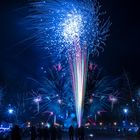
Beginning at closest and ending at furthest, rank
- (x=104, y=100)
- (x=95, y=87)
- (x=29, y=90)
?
(x=95, y=87) < (x=104, y=100) < (x=29, y=90)

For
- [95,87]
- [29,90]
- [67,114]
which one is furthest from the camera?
[29,90]

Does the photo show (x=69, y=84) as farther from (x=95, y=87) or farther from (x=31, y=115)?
(x=31, y=115)

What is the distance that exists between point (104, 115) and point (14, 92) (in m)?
22.6

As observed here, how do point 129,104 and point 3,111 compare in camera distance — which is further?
point 129,104

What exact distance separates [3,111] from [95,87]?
21.7 m

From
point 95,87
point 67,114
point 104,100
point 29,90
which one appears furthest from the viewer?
point 29,90

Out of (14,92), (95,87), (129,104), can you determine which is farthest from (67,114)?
(129,104)

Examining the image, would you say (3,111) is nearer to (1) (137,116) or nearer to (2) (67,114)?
(2) (67,114)

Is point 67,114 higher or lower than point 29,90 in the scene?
lower

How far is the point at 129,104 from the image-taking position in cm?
10394

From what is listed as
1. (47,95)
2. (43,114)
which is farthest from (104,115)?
(47,95)

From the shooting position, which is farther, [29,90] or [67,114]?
[29,90]

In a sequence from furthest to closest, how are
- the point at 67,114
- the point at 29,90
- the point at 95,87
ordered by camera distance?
the point at 29,90 < the point at 67,114 < the point at 95,87

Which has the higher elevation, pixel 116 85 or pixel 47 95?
pixel 116 85
